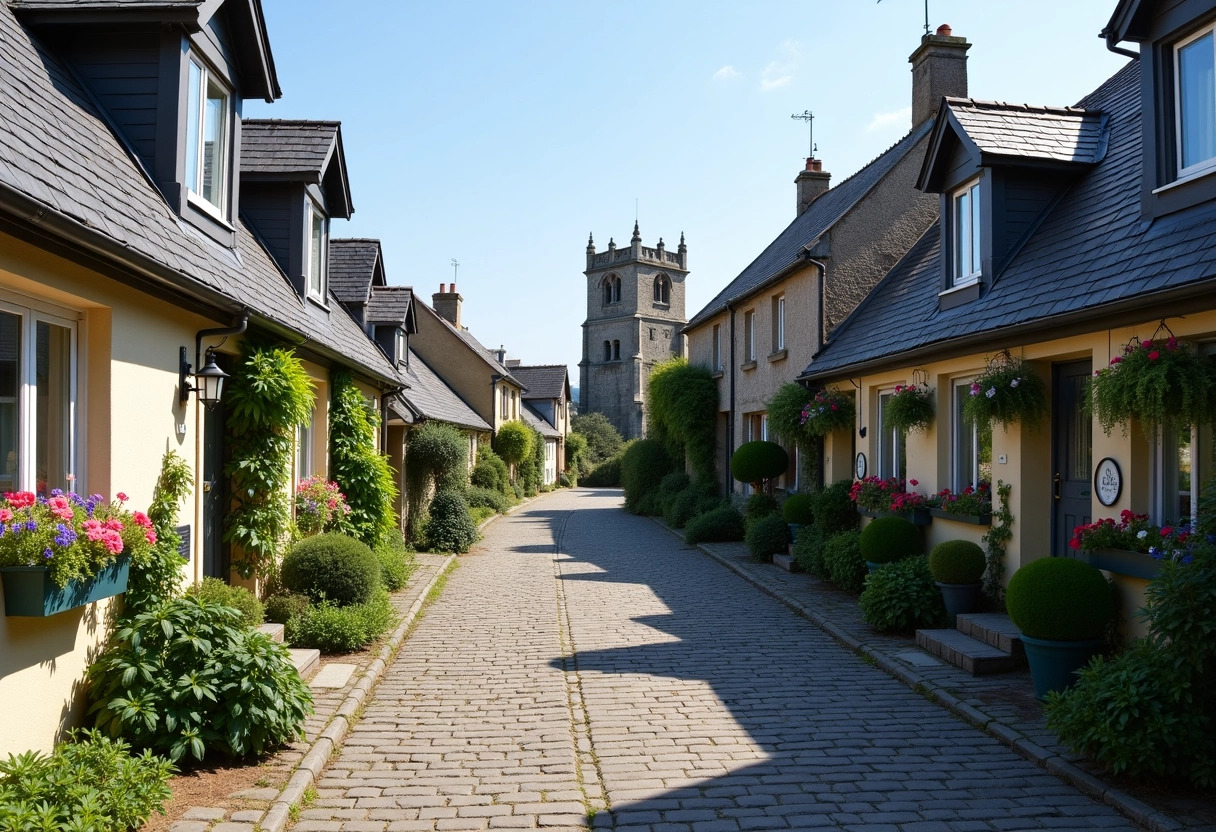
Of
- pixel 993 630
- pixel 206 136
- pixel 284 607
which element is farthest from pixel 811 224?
pixel 284 607

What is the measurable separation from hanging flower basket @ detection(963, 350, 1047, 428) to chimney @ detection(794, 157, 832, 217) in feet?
55.8

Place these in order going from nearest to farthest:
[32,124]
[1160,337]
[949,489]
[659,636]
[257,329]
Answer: [32,124] → [1160,337] → [257,329] → [659,636] → [949,489]

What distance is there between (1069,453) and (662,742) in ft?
17.6

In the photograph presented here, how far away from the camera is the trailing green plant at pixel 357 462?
12195 millimetres

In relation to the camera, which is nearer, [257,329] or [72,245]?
[72,245]

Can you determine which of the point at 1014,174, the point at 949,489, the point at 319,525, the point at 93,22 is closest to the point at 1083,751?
the point at 949,489

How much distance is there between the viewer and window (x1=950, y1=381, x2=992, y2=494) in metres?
10.6

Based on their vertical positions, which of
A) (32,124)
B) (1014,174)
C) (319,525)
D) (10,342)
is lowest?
(319,525)

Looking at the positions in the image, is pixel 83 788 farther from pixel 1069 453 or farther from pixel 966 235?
pixel 966 235

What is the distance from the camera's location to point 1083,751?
18.7 ft

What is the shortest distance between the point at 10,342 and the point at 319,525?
5959 millimetres

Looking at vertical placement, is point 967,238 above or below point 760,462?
above

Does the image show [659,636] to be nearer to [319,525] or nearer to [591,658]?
[591,658]

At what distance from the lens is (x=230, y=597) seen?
7.09 metres
